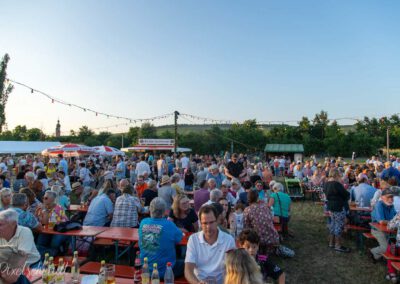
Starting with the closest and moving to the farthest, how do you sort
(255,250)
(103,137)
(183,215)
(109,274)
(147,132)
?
(109,274) < (255,250) < (183,215) < (147,132) < (103,137)

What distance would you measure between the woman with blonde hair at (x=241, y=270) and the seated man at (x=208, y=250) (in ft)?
2.74

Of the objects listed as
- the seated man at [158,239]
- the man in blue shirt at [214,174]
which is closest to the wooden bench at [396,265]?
the seated man at [158,239]

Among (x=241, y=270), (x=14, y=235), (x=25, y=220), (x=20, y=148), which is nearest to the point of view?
(x=241, y=270)

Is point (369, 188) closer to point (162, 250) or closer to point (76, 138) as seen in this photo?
point (162, 250)

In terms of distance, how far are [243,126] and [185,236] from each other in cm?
3972

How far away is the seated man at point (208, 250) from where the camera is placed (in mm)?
2795

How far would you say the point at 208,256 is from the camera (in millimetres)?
2824

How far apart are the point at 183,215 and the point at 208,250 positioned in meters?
1.66

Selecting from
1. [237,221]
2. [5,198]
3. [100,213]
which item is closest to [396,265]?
[237,221]

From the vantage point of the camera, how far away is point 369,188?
670 centimetres

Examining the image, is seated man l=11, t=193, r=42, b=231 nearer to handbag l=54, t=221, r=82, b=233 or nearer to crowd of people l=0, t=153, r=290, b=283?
crowd of people l=0, t=153, r=290, b=283

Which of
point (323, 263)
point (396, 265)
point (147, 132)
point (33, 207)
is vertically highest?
point (147, 132)

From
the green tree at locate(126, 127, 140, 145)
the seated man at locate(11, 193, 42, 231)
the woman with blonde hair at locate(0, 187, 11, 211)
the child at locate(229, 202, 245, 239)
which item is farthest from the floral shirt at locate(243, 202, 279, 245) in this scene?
the green tree at locate(126, 127, 140, 145)

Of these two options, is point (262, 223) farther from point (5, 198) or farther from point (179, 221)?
point (5, 198)
